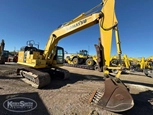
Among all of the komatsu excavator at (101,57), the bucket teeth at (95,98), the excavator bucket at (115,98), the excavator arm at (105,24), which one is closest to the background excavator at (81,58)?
the komatsu excavator at (101,57)

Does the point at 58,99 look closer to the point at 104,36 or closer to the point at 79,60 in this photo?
the point at 104,36

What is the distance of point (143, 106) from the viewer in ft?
16.0

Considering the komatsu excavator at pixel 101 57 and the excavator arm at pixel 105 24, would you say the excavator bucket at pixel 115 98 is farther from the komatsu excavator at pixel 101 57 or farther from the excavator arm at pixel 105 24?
the excavator arm at pixel 105 24

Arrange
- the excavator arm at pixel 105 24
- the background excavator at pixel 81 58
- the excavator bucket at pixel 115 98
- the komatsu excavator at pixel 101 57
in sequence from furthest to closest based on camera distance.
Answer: the background excavator at pixel 81 58, the excavator arm at pixel 105 24, the komatsu excavator at pixel 101 57, the excavator bucket at pixel 115 98

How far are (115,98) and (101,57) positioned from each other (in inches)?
63.1

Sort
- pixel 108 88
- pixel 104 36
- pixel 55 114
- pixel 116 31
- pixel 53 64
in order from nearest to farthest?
pixel 55 114
pixel 108 88
pixel 116 31
pixel 104 36
pixel 53 64

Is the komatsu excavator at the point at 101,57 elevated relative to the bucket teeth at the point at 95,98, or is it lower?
elevated

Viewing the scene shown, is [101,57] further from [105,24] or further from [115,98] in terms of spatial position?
[115,98]

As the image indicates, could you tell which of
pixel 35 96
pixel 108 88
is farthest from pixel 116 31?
pixel 35 96

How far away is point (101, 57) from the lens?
5.05 meters

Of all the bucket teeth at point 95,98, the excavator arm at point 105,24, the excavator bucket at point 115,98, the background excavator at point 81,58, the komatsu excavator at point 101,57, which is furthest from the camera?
the background excavator at point 81,58

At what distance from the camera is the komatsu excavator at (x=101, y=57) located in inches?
162

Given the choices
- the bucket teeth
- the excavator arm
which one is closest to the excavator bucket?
the bucket teeth

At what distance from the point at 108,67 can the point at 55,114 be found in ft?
7.92
